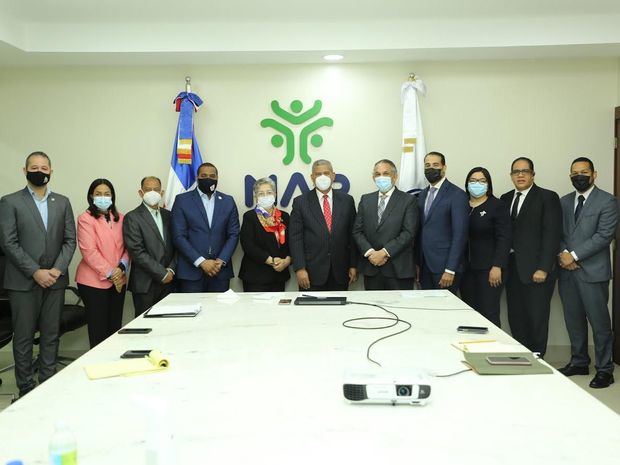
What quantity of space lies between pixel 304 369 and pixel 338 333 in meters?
0.51

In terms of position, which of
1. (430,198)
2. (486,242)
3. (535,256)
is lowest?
(535,256)

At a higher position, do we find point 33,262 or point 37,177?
point 37,177

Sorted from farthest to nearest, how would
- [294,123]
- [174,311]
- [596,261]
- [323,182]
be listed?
[294,123] → [323,182] → [596,261] → [174,311]

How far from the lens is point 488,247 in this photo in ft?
14.4

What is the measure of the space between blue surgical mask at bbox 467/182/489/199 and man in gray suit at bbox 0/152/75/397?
10.2ft

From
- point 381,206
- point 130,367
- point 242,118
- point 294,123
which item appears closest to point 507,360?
point 130,367

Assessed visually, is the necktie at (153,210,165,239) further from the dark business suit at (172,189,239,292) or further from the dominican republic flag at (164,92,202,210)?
the dominican republic flag at (164,92,202,210)

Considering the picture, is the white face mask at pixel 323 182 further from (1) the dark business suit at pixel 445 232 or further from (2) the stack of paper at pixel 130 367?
(2) the stack of paper at pixel 130 367

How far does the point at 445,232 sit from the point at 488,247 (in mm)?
352

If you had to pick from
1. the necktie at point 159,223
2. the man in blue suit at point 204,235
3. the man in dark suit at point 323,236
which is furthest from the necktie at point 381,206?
the necktie at point 159,223

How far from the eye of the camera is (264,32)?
464cm

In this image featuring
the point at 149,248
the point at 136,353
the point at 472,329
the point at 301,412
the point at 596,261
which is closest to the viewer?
the point at 301,412

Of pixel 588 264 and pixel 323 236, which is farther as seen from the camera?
pixel 323 236

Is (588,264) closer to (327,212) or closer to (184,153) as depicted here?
(327,212)
